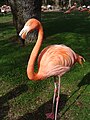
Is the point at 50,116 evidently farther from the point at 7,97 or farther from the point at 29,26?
the point at 29,26

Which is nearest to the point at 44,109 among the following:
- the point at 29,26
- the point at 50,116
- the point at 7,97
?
the point at 50,116

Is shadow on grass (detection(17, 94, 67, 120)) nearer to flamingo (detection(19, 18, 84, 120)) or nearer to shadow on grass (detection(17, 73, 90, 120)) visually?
shadow on grass (detection(17, 73, 90, 120))

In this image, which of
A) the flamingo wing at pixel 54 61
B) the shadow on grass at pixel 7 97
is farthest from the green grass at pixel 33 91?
the flamingo wing at pixel 54 61

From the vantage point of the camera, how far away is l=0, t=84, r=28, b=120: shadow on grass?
6396 mm

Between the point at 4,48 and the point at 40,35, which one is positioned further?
the point at 4,48

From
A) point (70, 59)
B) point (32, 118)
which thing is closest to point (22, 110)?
point (32, 118)

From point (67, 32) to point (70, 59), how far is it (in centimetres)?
703

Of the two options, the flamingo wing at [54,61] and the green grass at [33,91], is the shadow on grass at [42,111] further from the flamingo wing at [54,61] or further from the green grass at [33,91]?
the flamingo wing at [54,61]

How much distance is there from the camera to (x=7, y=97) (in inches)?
275

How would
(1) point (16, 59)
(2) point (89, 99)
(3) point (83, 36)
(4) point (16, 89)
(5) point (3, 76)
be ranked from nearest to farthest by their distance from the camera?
(2) point (89, 99)
(4) point (16, 89)
(5) point (3, 76)
(1) point (16, 59)
(3) point (83, 36)

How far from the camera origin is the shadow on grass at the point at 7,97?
6.40 meters

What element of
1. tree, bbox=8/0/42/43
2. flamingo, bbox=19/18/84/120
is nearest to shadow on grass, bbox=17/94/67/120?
flamingo, bbox=19/18/84/120

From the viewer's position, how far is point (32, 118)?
6.18 meters

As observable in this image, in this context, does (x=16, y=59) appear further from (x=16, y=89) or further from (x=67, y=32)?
(x=67, y=32)
